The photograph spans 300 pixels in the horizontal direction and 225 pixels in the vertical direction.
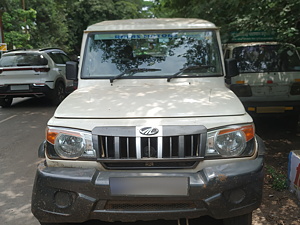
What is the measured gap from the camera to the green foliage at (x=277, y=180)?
4.17m

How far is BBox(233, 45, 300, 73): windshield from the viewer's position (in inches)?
281

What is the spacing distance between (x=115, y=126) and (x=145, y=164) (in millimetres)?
378

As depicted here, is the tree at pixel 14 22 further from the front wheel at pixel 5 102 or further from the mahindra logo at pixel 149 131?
the mahindra logo at pixel 149 131

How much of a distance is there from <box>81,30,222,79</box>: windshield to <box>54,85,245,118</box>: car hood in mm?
426

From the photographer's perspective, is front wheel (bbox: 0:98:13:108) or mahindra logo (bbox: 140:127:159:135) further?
front wheel (bbox: 0:98:13:108)

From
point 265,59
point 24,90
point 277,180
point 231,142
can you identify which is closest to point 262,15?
point 265,59

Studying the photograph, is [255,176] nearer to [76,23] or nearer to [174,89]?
[174,89]

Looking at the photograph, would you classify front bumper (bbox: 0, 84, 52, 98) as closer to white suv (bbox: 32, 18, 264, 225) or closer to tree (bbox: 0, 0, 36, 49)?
white suv (bbox: 32, 18, 264, 225)

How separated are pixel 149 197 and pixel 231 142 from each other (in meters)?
0.78

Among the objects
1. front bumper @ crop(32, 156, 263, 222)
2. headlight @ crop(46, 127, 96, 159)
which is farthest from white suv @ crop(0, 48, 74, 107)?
front bumper @ crop(32, 156, 263, 222)

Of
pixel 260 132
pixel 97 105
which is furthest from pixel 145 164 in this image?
pixel 260 132

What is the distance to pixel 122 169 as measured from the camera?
2695 mm

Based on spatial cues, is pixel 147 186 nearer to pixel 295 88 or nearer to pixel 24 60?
pixel 295 88

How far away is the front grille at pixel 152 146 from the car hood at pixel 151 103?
0.20m
